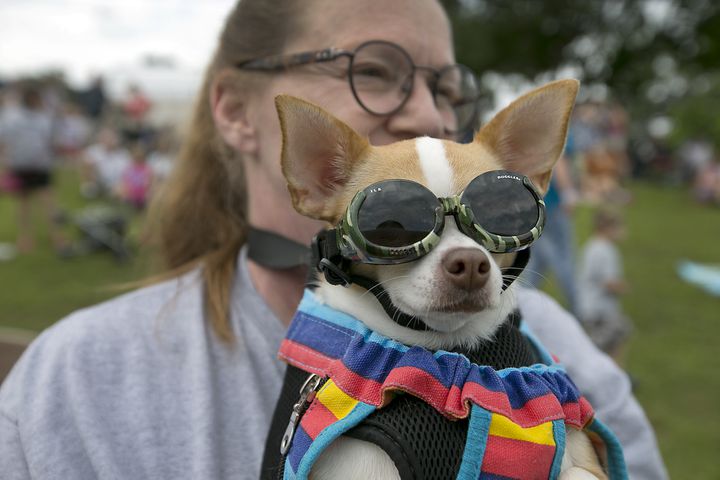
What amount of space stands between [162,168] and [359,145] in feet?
26.0

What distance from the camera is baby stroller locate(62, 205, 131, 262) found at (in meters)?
7.88

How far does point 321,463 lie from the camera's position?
1.14 metres

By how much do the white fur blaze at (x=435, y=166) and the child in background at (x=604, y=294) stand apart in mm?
3605

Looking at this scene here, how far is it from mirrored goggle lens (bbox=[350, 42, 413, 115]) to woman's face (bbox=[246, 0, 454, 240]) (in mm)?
23

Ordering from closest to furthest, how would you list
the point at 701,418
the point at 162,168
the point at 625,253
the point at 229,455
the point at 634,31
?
the point at 229,455, the point at 701,418, the point at 162,168, the point at 625,253, the point at 634,31

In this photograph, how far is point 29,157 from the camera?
7891 millimetres

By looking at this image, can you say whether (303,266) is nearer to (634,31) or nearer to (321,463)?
(321,463)

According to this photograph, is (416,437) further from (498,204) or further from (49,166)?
(49,166)

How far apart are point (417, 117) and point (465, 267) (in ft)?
2.02

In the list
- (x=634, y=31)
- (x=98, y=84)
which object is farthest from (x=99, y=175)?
(x=634, y=31)

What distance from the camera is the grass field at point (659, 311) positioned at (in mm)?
4035

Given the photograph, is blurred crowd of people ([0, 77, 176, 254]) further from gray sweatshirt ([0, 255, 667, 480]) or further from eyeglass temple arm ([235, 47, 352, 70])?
gray sweatshirt ([0, 255, 667, 480])

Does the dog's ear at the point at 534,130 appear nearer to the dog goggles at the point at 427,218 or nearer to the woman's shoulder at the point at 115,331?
the dog goggles at the point at 427,218

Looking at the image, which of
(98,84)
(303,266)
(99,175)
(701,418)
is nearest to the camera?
(303,266)
